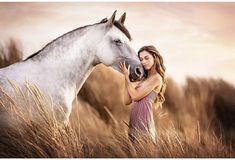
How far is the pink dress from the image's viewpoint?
156 inches

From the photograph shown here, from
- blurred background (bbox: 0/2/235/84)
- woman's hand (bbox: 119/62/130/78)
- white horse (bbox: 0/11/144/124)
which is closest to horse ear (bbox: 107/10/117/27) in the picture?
white horse (bbox: 0/11/144/124)

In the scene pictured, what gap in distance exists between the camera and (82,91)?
3996mm

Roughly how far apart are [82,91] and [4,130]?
1.97 feet

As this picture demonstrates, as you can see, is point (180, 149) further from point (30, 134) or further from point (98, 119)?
point (30, 134)

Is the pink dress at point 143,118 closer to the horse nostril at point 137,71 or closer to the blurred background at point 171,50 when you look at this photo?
the blurred background at point 171,50

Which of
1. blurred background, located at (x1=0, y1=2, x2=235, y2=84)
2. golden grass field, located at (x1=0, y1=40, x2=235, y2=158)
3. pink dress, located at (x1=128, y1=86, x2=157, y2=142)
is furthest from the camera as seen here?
blurred background, located at (x1=0, y1=2, x2=235, y2=84)

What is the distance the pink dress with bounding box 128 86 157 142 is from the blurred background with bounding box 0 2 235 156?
1.8 inches

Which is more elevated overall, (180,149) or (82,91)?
(82,91)

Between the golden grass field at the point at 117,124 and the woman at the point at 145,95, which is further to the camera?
the woman at the point at 145,95

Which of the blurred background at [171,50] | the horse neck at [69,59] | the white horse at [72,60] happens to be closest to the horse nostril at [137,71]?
the white horse at [72,60]

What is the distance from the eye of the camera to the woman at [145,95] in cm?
396

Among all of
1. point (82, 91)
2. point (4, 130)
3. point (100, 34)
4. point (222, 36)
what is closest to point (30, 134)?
point (4, 130)

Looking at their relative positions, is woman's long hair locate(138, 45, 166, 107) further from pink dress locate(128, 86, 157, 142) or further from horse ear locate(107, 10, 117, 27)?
horse ear locate(107, 10, 117, 27)

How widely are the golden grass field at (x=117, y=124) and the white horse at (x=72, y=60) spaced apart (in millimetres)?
76
